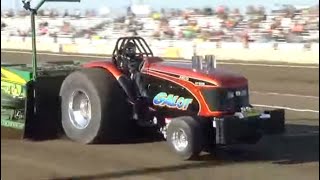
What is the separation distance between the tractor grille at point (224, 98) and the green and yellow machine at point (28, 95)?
2.37 metres

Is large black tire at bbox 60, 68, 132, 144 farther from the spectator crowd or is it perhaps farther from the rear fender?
the spectator crowd

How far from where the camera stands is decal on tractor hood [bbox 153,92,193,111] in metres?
7.65

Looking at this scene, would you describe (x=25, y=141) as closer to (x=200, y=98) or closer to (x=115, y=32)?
(x=200, y=98)

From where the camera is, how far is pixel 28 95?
866cm

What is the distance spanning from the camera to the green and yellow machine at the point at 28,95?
28.5 ft

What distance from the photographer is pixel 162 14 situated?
4794 cm

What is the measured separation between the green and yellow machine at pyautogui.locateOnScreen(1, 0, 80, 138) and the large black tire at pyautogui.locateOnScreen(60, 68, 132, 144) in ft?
1.52

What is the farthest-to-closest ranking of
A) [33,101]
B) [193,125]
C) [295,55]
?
[295,55] → [33,101] → [193,125]

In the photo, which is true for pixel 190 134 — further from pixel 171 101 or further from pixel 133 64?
pixel 133 64

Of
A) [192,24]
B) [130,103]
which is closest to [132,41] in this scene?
[130,103]

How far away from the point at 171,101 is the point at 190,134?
71 centimetres

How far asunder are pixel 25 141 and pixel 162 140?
171cm

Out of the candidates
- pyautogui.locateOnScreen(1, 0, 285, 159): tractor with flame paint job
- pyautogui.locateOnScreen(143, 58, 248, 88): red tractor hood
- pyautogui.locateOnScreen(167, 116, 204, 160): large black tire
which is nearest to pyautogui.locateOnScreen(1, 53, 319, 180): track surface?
pyautogui.locateOnScreen(167, 116, 204, 160): large black tire

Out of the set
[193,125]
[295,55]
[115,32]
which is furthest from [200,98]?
[115,32]
